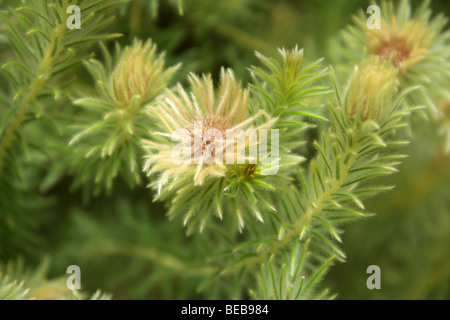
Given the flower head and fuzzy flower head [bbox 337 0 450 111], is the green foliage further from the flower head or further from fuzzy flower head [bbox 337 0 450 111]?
fuzzy flower head [bbox 337 0 450 111]

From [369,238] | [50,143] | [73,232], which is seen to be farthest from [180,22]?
[369,238]

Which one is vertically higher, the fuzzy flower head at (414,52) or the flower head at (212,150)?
the fuzzy flower head at (414,52)

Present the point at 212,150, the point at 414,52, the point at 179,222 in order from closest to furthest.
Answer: the point at 212,150, the point at 414,52, the point at 179,222

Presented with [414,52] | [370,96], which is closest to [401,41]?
[414,52]

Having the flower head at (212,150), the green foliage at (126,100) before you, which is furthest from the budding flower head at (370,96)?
the green foliage at (126,100)

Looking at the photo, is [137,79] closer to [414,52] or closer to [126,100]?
[126,100]

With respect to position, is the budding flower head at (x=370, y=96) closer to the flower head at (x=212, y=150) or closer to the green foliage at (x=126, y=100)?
the flower head at (x=212, y=150)

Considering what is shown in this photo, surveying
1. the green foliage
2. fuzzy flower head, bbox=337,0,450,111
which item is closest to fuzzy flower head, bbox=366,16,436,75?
fuzzy flower head, bbox=337,0,450,111
